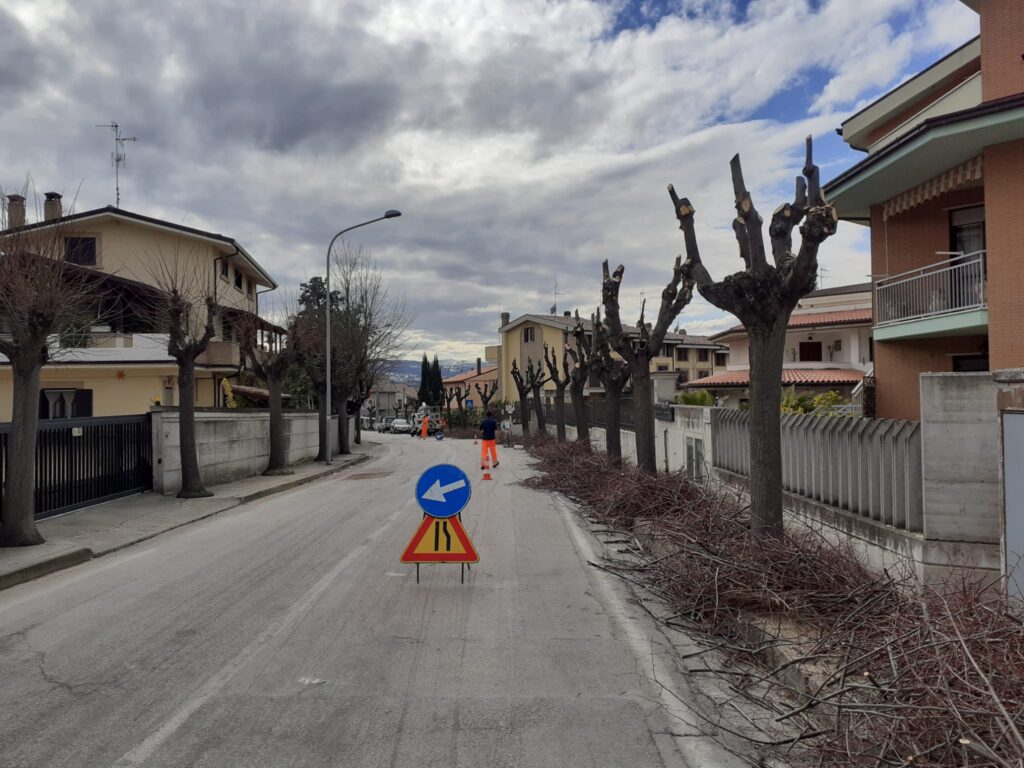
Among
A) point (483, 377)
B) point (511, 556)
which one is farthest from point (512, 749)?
point (483, 377)

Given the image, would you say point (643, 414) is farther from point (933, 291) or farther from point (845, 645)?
point (845, 645)

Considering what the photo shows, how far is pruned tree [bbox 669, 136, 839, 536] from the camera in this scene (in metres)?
7.02

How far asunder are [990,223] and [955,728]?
43.9 ft

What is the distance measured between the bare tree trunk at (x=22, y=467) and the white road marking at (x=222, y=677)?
460cm

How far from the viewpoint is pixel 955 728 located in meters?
3.26

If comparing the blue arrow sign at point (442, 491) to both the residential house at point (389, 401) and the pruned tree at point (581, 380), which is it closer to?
the pruned tree at point (581, 380)

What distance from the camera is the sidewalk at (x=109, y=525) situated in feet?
28.7

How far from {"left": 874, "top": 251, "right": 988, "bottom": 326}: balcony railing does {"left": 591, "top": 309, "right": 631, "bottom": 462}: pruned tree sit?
6.37 m

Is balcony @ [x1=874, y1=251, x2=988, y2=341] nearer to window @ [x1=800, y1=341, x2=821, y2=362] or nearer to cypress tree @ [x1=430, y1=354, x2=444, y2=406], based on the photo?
window @ [x1=800, y1=341, x2=821, y2=362]

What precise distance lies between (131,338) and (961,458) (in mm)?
27706

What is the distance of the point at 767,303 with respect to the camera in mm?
7129

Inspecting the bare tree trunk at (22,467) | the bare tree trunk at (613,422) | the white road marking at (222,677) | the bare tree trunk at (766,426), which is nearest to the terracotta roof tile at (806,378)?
the bare tree trunk at (613,422)

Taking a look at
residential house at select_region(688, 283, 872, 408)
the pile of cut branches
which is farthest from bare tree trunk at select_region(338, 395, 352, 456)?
the pile of cut branches

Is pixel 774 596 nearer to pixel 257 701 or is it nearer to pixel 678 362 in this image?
pixel 257 701
